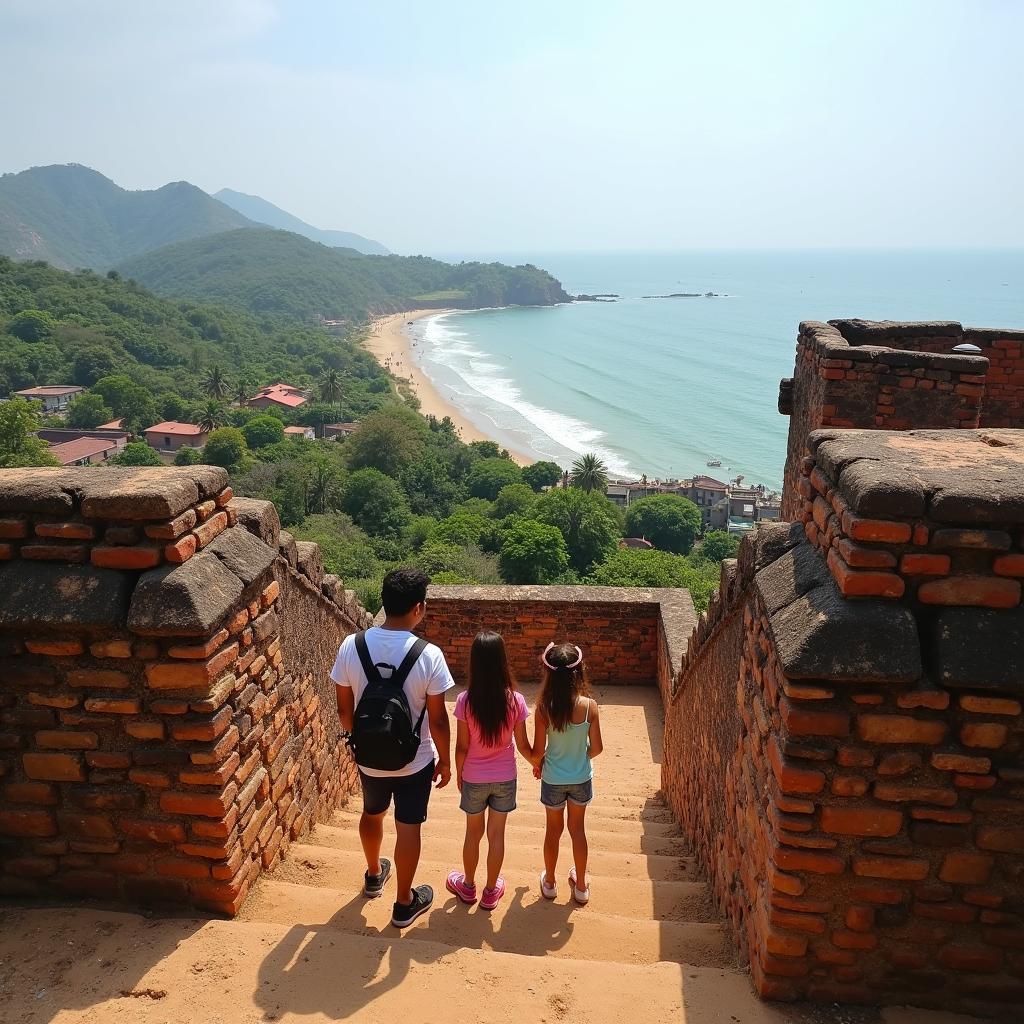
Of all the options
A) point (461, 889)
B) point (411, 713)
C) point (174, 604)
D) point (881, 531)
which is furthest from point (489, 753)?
point (881, 531)

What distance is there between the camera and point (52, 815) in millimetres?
3254

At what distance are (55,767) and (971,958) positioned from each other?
350 centimetres

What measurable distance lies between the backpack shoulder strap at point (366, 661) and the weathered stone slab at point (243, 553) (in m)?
0.56

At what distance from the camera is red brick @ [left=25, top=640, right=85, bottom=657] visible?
304cm

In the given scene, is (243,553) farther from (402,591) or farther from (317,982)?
(317,982)

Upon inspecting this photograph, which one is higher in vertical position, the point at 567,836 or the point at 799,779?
the point at 799,779

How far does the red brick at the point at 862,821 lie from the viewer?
2646 millimetres

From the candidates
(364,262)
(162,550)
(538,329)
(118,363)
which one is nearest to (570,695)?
(162,550)

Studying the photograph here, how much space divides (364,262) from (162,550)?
672ft

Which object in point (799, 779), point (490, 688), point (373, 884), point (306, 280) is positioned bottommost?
point (373, 884)

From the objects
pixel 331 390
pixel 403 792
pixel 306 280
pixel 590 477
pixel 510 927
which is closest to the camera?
pixel 403 792

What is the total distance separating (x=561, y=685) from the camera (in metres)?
3.68

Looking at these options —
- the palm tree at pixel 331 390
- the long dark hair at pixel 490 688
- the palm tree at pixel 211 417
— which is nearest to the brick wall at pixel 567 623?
the long dark hair at pixel 490 688

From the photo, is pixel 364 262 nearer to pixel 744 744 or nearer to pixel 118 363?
pixel 118 363
